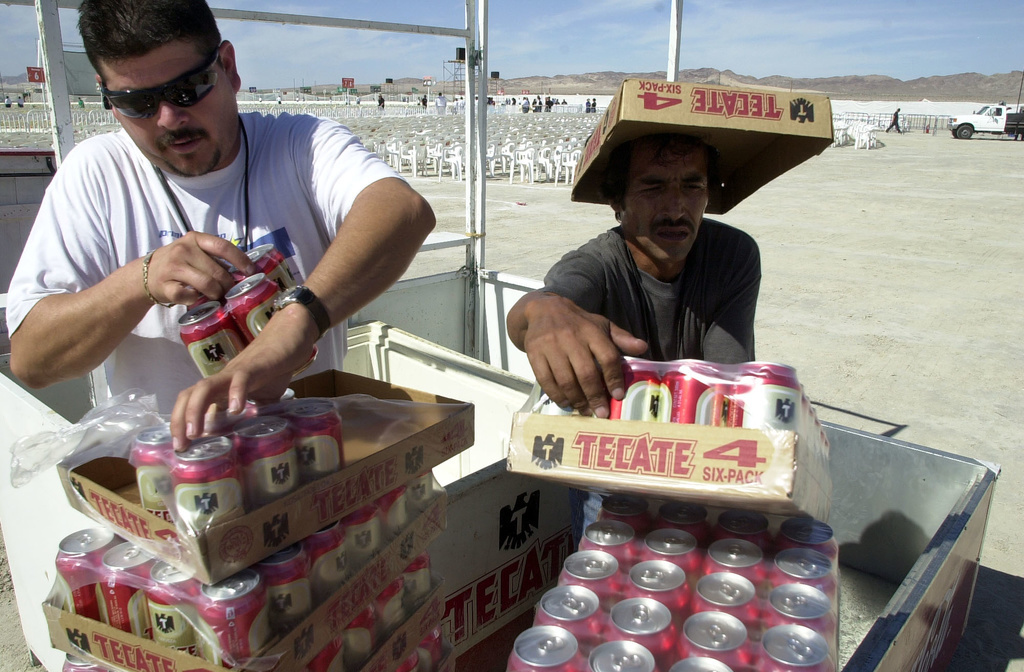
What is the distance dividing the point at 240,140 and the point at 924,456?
2642 mm

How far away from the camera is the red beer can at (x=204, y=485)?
1.23 m

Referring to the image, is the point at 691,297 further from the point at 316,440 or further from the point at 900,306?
the point at 900,306

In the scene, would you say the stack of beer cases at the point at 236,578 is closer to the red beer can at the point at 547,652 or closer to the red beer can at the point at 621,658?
the red beer can at the point at 547,652

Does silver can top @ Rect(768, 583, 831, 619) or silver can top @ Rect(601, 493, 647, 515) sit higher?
silver can top @ Rect(601, 493, 647, 515)

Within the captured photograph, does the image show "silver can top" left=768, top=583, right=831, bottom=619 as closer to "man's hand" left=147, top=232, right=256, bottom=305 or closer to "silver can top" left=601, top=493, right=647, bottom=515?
"silver can top" left=601, top=493, right=647, bottom=515

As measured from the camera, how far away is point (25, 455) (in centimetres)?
156

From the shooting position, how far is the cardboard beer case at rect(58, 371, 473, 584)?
1271mm

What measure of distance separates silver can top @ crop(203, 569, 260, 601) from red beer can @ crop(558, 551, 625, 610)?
64 cm

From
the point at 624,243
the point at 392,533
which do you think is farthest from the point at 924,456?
the point at 392,533

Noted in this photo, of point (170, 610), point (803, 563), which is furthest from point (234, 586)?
point (803, 563)

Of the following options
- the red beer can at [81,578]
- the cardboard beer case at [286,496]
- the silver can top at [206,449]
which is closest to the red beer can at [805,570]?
the cardboard beer case at [286,496]

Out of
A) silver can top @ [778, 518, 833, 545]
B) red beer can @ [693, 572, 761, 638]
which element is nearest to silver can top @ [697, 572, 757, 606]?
red beer can @ [693, 572, 761, 638]

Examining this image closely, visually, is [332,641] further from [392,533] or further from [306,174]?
[306,174]

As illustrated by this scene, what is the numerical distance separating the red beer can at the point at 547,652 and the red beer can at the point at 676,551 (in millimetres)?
311
